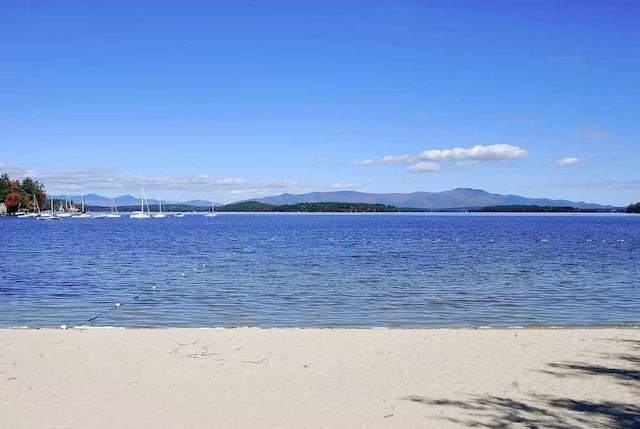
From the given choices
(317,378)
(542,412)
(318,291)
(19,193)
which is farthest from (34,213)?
(542,412)

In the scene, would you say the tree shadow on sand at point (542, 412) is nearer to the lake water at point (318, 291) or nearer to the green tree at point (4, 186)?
the lake water at point (318, 291)

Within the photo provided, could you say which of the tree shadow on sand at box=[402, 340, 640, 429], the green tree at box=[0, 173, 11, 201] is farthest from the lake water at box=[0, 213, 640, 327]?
the green tree at box=[0, 173, 11, 201]

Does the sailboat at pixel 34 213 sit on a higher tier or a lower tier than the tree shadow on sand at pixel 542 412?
higher

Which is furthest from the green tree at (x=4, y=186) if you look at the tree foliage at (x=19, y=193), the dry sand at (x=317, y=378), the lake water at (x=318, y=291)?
the dry sand at (x=317, y=378)

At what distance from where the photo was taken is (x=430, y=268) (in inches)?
1436

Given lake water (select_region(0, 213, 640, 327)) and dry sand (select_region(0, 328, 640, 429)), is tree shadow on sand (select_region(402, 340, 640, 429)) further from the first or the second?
lake water (select_region(0, 213, 640, 327))

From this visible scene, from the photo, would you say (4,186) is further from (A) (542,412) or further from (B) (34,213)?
(A) (542,412)

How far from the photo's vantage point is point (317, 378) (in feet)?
34.5

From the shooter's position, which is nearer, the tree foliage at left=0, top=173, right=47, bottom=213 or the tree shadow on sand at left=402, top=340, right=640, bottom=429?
the tree shadow on sand at left=402, top=340, right=640, bottom=429

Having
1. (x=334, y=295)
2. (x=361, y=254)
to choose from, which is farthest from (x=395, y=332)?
(x=361, y=254)

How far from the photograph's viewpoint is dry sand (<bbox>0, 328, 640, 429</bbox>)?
827 cm

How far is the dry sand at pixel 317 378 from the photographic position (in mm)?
8273

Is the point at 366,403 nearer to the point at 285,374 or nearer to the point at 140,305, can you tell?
the point at 285,374

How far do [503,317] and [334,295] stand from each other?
712cm
